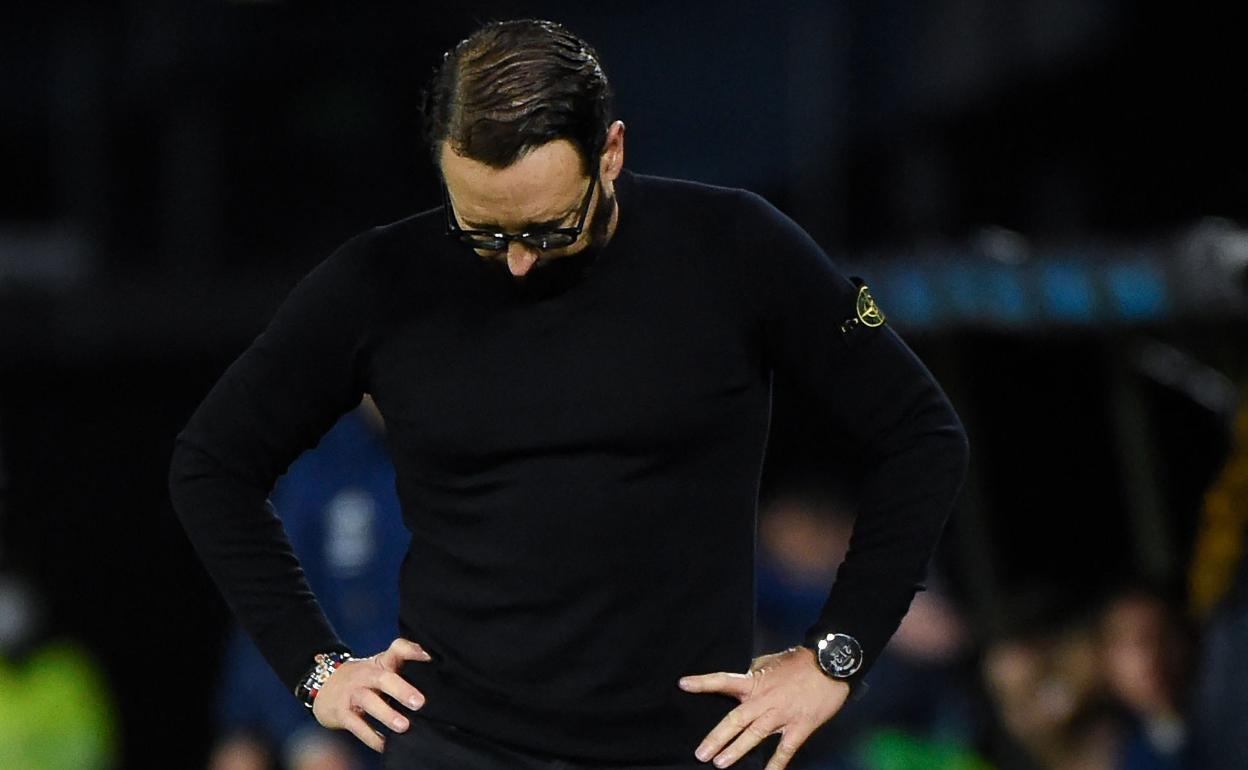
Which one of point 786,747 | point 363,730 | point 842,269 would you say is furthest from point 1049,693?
point 363,730

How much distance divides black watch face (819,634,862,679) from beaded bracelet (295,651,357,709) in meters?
0.51

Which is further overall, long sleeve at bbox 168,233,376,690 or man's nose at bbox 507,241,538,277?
long sleeve at bbox 168,233,376,690

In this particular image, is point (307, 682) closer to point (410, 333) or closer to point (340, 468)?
point (410, 333)

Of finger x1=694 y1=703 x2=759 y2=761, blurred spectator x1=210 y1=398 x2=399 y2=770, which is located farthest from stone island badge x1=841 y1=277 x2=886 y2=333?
blurred spectator x1=210 y1=398 x2=399 y2=770

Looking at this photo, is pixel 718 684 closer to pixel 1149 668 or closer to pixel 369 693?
pixel 369 693

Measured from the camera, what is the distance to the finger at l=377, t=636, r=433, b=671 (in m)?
2.40

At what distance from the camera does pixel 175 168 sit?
362 inches

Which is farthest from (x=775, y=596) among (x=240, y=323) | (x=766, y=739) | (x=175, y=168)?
(x=175, y=168)

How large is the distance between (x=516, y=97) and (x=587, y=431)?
35 cm

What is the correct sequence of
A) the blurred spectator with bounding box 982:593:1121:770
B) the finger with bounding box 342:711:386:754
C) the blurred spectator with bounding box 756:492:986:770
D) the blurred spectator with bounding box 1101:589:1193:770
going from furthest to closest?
the blurred spectator with bounding box 982:593:1121:770 < the blurred spectator with bounding box 756:492:986:770 < the blurred spectator with bounding box 1101:589:1193:770 < the finger with bounding box 342:711:386:754

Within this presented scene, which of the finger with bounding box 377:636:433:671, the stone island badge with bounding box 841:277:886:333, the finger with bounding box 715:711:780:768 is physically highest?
the stone island badge with bounding box 841:277:886:333

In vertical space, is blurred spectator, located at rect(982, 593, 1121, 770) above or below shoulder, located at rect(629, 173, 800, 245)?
below

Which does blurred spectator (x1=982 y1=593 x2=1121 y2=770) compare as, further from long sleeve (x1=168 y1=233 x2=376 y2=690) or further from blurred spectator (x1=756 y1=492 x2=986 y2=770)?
long sleeve (x1=168 y1=233 x2=376 y2=690)

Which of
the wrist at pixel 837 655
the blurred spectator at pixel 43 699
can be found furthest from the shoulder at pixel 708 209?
the blurred spectator at pixel 43 699
